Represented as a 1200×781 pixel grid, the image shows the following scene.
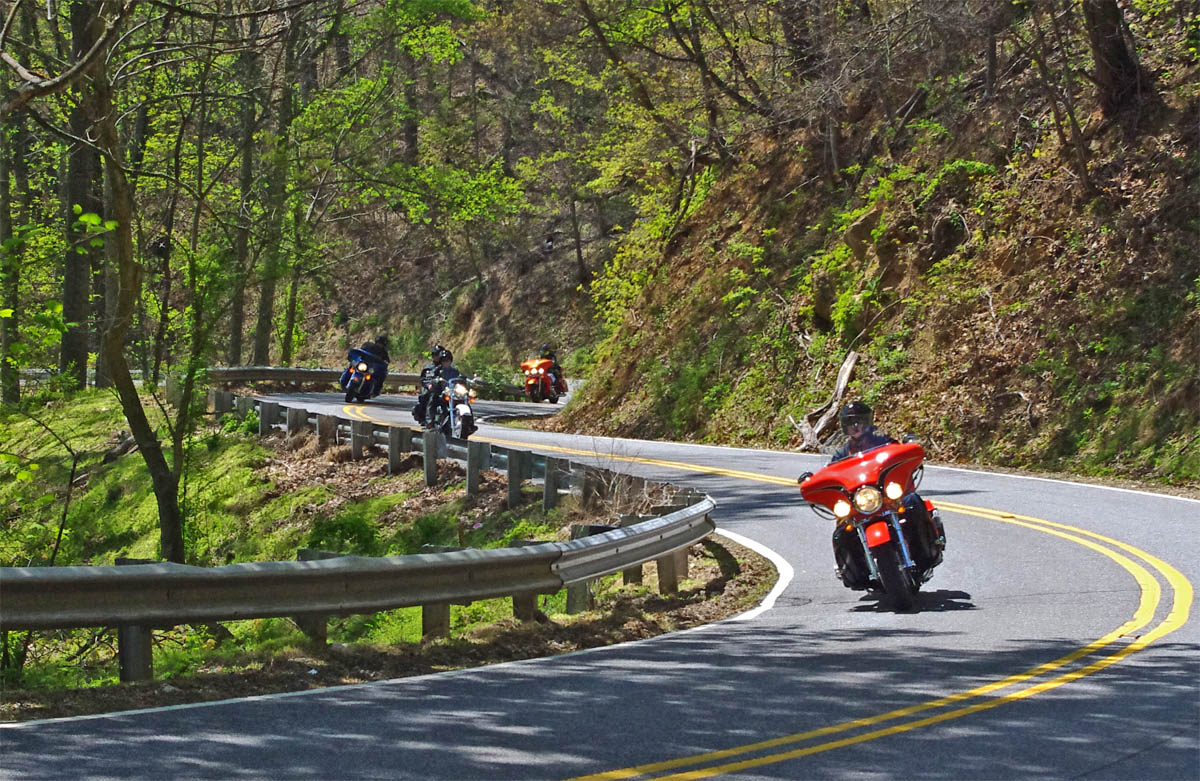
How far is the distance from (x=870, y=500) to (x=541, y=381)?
28988 millimetres

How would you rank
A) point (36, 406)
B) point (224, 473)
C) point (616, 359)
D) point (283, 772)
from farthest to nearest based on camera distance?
point (616, 359) < point (224, 473) < point (36, 406) < point (283, 772)

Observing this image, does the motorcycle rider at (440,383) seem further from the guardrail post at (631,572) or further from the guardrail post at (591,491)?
the guardrail post at (631,572)

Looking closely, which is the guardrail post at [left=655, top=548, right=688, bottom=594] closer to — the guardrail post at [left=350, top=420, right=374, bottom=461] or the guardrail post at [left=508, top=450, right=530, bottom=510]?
the guardrail post at [left=508, top=450, right=530, bottom=510]

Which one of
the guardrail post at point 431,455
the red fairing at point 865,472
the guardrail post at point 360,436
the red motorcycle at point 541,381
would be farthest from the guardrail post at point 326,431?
the red motorcycle at point 541,381

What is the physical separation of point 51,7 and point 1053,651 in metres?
8.96

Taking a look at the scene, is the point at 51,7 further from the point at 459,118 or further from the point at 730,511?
the point at 459,118

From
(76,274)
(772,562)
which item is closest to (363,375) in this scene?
(76,274)

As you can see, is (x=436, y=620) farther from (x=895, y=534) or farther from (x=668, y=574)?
(x=895, y=534)

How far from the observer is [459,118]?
52.8 m

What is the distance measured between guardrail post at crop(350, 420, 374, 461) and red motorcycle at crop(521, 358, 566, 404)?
16731 mm

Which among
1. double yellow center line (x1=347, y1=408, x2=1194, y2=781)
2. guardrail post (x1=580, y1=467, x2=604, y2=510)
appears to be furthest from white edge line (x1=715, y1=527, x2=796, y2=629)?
double yellow center line (x1=347, y1=408, x2=1194, y2=781)

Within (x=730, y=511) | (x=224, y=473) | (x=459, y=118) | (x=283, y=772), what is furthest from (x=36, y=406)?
(x=459, y=118)

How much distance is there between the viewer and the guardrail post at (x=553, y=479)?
634 inches

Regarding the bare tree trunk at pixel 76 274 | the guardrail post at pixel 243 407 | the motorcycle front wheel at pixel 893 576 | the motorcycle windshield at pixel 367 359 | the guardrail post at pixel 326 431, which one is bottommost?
the motorcycle front wheel at pixel 893 576
